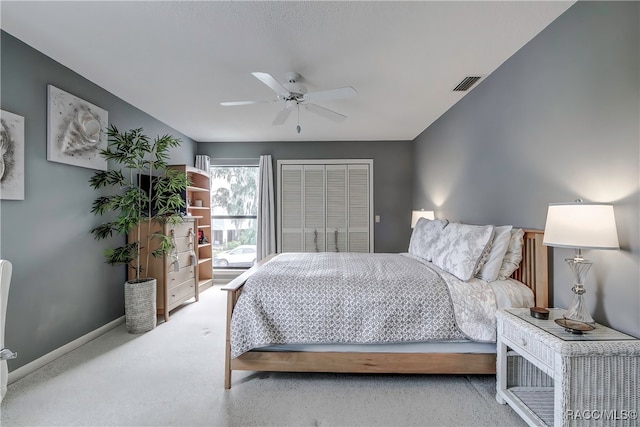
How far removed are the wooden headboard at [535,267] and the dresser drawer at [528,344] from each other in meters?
0.43

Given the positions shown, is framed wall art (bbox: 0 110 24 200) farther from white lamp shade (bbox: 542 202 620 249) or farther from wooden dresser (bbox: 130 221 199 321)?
white lamp shade (bbox: 542 202 620 249)

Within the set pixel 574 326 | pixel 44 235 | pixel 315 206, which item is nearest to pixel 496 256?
pixel 574 326

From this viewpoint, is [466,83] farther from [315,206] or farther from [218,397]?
[218,397]

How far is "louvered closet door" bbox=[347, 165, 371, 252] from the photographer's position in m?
5.00

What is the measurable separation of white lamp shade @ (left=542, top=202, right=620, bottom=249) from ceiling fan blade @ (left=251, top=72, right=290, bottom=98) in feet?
6.61

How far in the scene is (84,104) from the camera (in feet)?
8.64

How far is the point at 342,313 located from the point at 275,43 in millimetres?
2034

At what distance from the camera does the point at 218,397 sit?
6.16 feet

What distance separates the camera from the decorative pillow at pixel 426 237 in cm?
277

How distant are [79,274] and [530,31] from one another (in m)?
4.23

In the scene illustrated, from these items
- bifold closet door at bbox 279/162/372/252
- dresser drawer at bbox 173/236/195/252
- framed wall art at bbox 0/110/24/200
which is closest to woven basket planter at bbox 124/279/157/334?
dresser drawer at bbox 173/236/195/252

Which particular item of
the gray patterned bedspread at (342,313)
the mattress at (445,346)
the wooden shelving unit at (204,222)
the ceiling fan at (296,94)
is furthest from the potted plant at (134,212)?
the mattress at (445,346)

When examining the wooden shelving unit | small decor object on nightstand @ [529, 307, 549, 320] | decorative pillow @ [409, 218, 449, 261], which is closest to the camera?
small decor object on nightstand @ [529, 307, 549, 320]

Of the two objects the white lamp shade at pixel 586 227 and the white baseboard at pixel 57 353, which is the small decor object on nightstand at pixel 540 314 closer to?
the white lamp shade at pixel 586 227
